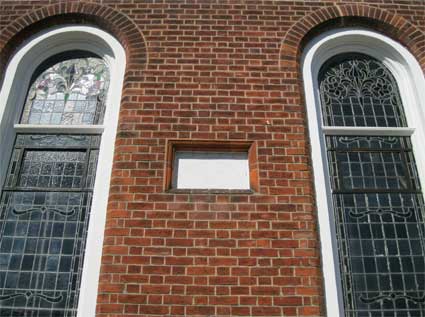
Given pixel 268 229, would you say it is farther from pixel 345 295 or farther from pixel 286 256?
pixel 345 295

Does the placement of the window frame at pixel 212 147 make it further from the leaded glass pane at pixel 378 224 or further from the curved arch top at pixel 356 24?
the curved arch top at pixel 356 24

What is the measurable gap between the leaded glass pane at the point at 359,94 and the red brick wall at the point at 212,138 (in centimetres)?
41

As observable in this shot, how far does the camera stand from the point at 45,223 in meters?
4.48

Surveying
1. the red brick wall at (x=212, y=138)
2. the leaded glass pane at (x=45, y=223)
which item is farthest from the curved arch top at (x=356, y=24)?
the leaded glass pane at (x=45, y=223)

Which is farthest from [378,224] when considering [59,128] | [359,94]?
[59,128]

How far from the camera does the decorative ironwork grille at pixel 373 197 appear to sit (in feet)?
13.7

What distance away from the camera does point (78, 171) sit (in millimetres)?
4758

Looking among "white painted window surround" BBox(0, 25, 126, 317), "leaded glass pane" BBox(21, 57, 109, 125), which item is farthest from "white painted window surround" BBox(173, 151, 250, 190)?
"leaded glass pane" BBox(21, 57, 109, 125)

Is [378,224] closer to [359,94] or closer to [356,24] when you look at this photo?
[359,94]

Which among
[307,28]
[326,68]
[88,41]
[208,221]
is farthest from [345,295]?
[88,41]

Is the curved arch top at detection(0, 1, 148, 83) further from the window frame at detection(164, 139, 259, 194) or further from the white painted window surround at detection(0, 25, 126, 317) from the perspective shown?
the window frame at detection(164, 139, 259, 194)

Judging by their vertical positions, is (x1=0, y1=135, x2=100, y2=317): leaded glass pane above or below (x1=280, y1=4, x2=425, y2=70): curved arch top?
below

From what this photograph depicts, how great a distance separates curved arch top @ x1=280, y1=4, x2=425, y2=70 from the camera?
5.32 metres

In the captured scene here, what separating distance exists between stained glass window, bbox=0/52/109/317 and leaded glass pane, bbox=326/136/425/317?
2.40 meters
